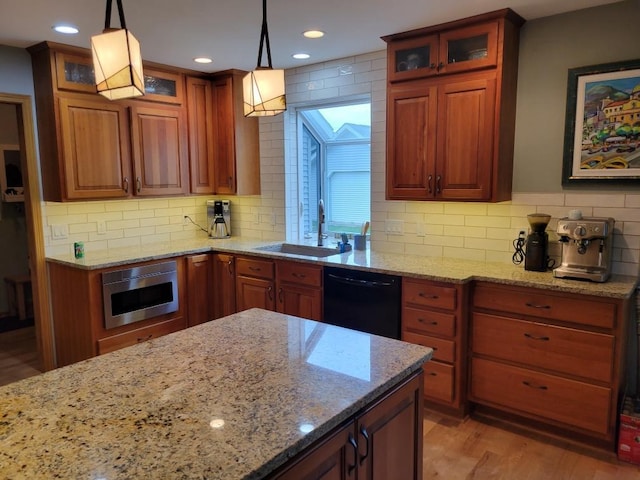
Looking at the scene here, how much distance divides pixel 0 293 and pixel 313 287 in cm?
394

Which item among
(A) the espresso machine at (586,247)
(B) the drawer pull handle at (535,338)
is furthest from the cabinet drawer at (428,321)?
(A) the espresso machine at (586,247)

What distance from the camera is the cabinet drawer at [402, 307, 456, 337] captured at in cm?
292

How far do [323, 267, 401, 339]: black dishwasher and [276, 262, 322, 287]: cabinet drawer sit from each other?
0.08 meters

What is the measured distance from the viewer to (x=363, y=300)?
10.7ft

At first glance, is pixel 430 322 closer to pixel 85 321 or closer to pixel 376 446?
pixel 376 446

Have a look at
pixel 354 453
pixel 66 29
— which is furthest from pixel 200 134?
pixel 354 453

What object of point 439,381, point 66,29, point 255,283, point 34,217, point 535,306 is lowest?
point 439,381

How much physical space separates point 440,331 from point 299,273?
3.78 ft

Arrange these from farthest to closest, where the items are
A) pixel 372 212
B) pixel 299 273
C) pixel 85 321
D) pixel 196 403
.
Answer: pixel 372 212
pixel 299 273
pixel 85 321
pixel 196 403

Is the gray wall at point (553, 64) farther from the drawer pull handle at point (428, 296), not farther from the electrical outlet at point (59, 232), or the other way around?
the electrical outlet at point (59, 232)

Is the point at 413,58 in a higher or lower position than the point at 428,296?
higher

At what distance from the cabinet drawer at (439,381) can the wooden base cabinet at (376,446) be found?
1262 millimetres

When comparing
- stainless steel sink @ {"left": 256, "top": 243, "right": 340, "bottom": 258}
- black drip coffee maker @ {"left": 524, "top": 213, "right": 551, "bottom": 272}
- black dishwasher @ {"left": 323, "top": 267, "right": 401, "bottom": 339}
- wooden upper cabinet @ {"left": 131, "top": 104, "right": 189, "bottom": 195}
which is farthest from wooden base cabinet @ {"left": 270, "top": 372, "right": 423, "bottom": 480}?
wooden upper cabinet @ {"left": 131, "top": 104, "right": 189, "bottom": 195}

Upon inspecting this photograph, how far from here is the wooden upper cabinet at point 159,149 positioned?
12.9 feet
